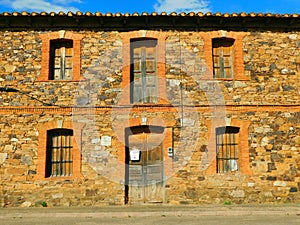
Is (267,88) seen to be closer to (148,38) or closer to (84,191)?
(148,38)

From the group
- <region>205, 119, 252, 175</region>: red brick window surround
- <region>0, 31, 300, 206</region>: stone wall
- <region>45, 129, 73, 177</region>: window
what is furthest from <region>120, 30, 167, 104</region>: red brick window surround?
<region>45, 129, 73, 177</region>: window

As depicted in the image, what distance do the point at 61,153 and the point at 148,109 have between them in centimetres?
336

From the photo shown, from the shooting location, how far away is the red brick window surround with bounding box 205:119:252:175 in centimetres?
1296

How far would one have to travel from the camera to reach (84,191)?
1273 centimetres

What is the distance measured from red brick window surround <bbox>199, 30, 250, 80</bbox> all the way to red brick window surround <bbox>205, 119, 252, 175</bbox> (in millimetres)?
1672

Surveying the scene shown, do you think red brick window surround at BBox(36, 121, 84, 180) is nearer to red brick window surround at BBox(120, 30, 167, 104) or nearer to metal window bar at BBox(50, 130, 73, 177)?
metal window bar at BBox(50, 130, 73, 177)

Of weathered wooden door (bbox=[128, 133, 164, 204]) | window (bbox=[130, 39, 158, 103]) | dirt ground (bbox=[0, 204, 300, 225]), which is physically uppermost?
window (bbox=[130, 39, 158, 103])

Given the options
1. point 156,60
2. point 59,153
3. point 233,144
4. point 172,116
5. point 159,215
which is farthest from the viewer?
point 156,60

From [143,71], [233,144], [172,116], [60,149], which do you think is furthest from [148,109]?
[60,149]

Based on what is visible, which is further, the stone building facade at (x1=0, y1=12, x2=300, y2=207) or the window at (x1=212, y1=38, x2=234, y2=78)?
the window at (x1=212, y1=38, x2=234, y2=78)

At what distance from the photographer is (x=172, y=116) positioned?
13.2m

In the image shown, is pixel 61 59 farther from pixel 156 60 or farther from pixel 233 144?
pixel 233 144

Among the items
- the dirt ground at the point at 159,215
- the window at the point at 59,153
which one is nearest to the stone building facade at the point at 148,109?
the window at the point at 59,153

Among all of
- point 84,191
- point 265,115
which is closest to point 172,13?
point 265,115
